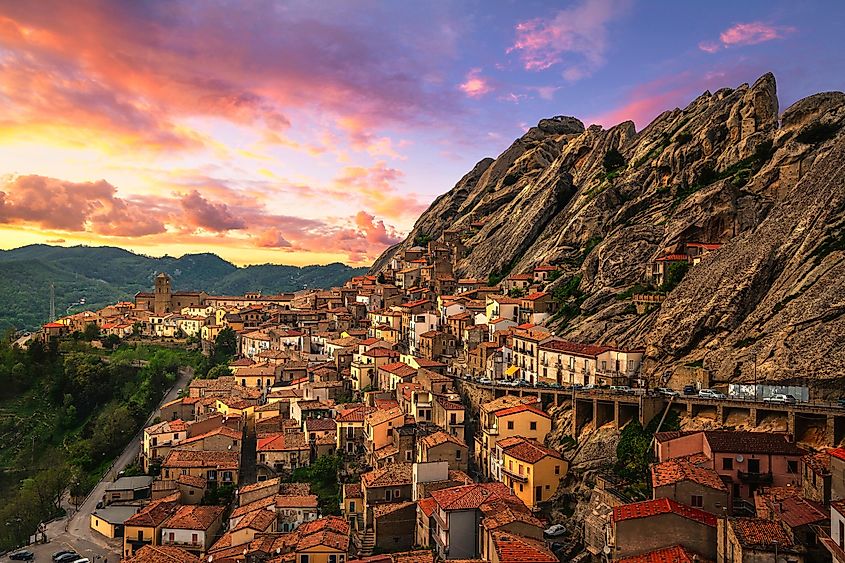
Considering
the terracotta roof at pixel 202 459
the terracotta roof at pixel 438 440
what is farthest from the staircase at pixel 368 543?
the terracotta roof at pixel 202 459

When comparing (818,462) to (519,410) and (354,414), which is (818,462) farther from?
(354,414)

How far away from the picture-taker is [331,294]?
111562 mm

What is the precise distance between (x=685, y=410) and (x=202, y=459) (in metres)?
39.1

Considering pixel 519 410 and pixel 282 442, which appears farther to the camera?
pixel 282 442

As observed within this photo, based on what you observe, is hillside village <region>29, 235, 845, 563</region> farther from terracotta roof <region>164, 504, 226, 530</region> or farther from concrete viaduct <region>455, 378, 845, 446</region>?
concrete viaduct <region>455, 378, 845, 446</region>

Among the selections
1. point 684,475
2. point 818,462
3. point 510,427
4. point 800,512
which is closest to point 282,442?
point 510,427

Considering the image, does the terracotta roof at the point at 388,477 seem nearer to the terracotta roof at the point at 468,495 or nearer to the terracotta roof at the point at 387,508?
the terracotta roof at the point at 387,508

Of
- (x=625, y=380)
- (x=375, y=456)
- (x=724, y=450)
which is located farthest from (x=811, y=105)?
(x=375, y=456)

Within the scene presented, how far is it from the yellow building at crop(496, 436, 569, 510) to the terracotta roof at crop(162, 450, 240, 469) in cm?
2470

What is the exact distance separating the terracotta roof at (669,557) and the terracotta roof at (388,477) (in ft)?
64.8

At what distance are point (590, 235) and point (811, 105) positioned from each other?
26.7 meters

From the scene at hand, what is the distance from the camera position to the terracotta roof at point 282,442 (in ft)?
180

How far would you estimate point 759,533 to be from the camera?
25234 mm

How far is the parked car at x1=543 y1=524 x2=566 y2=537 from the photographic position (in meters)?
37.5
